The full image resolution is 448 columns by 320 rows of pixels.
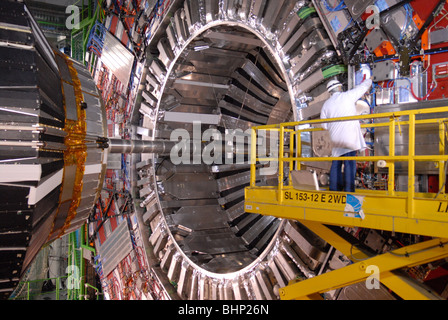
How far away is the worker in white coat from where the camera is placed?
3.26m

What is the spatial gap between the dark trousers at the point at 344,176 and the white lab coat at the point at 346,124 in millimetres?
87

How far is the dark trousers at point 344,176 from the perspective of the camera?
10.7 feet

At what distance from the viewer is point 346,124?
10.6 feet

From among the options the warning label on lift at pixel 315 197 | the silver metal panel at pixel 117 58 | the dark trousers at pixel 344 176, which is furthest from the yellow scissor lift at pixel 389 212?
the silver metal panel at pixel 117 58

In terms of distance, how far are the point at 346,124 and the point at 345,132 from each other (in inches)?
2.6

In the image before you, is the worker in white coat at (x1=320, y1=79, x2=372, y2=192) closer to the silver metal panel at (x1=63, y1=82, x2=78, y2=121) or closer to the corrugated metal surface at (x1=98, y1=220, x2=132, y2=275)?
the silver metal panel at (x1=63, y1=82, x2=78, y2=121)

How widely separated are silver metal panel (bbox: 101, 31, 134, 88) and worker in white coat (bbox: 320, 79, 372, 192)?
427cm

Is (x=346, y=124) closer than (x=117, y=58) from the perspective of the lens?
Yes

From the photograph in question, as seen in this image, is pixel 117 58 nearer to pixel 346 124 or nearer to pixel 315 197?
pixel 346 124

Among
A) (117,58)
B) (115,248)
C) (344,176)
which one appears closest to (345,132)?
(344,176)

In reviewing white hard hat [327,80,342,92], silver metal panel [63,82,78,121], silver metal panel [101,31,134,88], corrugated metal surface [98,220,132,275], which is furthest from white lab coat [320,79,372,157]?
corrugated metal surface [98,220,132,275]

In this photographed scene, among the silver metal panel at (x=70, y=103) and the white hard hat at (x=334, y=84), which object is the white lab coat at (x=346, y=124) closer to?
the white hard hat at (x=334, y=84)

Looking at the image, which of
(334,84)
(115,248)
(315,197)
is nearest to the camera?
(315,197)

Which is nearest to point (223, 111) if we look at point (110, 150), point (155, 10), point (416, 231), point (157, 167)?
point (157, 167)
